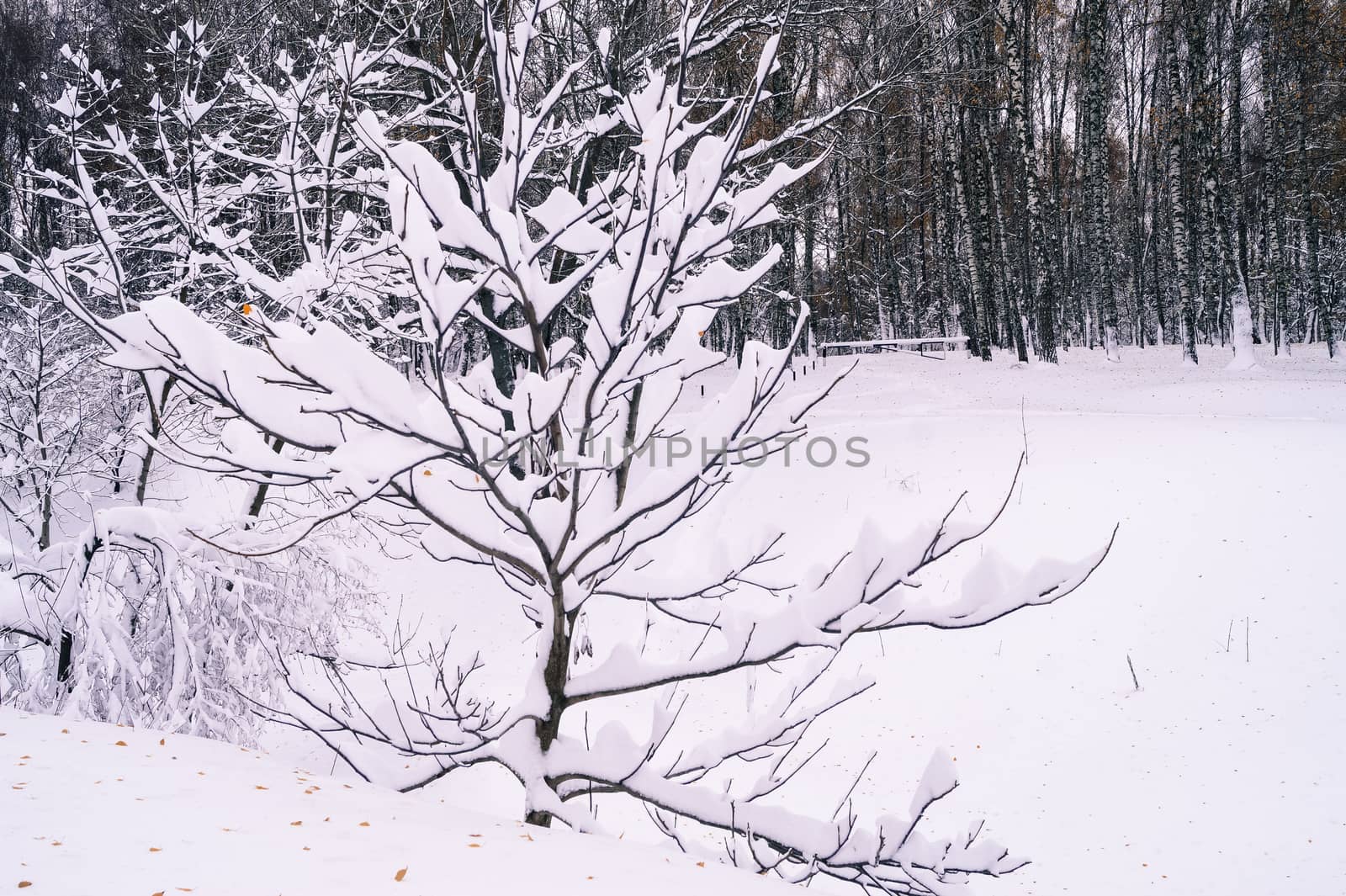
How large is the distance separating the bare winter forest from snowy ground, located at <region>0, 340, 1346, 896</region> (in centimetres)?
3

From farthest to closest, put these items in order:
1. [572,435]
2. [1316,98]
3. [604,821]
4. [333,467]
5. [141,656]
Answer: [1316,98]
[604,821]
[141,656]
[572,435]
[333,467]

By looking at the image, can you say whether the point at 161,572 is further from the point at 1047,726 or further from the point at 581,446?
the point at 1047,726

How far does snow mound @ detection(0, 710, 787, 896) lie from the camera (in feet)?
5.34

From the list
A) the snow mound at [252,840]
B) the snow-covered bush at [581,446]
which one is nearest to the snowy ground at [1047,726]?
the snow mound at [252,840]

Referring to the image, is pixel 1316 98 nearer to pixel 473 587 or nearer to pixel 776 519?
pixel 776 519

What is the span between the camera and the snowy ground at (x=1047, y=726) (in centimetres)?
188

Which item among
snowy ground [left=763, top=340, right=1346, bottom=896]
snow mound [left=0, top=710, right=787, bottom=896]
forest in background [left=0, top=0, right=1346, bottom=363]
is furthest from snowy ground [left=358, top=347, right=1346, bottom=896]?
snow mound [left=0, top=710, right=787, bottom=896]

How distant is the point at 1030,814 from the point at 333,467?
5491mm

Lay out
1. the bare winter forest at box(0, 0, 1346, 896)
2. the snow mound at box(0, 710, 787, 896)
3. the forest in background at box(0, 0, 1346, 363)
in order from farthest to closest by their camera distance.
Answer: the forest in background at box(0, 0, 1346, 363), the bare winter forest at box(0, 0, 1346, 896), the snow mound at box(0, 710, 787, 896)

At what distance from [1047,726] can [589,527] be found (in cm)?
527

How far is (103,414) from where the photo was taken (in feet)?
33.8

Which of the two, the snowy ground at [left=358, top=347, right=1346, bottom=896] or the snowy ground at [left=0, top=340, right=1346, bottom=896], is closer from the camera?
the snowy ground at [left=0, top=340, right=1346, bottom=896]

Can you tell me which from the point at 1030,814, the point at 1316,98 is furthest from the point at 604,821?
the point at 1316,98

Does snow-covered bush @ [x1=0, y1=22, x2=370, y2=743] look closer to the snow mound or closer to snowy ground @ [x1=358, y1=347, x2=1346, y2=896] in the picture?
the snow mound
